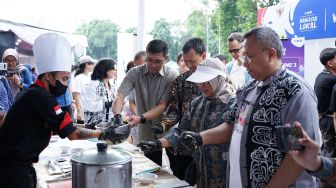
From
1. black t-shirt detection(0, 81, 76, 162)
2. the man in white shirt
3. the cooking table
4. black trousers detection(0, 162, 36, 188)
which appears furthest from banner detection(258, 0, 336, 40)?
black trousers detection(0, 162, 36, 188)

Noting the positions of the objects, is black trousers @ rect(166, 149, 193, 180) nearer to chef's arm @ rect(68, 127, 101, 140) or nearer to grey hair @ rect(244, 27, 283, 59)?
chef's arm @ rect(68, 127, 101, 140)

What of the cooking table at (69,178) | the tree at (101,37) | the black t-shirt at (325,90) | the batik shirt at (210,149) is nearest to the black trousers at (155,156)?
the cooking table at (69,178)

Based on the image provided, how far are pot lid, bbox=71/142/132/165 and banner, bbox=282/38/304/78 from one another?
3.96m

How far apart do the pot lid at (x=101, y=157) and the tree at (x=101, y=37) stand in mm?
20936

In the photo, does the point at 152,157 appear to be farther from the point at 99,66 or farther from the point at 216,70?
the point at 99,66

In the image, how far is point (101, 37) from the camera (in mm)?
23641

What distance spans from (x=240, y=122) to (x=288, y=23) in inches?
153

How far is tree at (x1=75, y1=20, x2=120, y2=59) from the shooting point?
901 inches

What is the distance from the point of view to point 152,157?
3094mm

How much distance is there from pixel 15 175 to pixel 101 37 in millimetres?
22464

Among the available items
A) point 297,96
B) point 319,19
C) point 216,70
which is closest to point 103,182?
point 297,96

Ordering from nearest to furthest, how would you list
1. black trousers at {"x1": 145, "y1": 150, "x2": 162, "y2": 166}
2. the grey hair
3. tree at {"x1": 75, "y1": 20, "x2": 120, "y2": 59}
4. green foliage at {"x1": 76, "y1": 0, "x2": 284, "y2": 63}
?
the grey hair, black trousers at {"x1": 145, "y1": 150, "x2": 162, "y2": 166}, green foliage at {"x1": 76, "y1": 0, "x2": 284, "y2": 63}, tree at {"x1": 75, "y1": 20, "x2": 120, "y2": 59}

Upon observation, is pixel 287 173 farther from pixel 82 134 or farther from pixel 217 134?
pixel 82 134

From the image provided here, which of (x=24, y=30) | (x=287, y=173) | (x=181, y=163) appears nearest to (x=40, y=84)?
(x=287, y=173)
